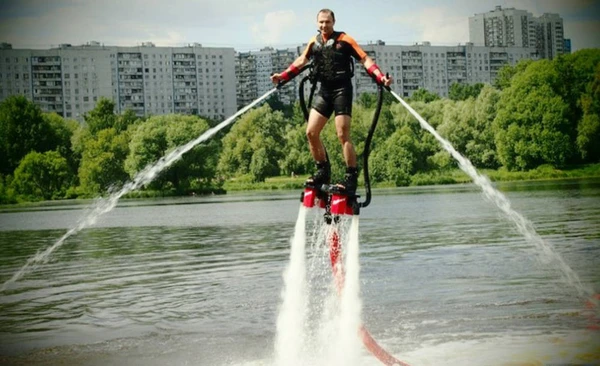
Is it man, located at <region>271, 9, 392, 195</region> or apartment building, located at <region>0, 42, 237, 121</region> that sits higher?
apartment building, located at <region>0, 42, 237, 121</region>

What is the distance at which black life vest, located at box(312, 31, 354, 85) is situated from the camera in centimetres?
1080

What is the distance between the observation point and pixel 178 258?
29297 mm

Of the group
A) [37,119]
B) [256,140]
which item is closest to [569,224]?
[256,140]

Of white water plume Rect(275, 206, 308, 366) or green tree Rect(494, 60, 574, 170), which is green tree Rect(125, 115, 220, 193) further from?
white water plume Rect(275, 206, 308, 366)

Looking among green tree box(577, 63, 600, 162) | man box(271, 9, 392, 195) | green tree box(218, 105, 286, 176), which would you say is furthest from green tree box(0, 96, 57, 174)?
man box(271, 9, 392, 195)

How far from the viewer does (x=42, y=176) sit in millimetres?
106250

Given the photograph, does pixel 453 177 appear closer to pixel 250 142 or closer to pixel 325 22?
pixel 250 142

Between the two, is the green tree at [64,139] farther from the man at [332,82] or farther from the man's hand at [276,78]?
the man at [332,82]

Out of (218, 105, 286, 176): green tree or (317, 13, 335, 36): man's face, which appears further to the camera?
(218, 105, 286, 176): green tree

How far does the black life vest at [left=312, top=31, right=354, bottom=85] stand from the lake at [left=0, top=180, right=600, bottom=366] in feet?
Result: 8.02

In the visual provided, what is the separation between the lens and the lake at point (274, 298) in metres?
13.7

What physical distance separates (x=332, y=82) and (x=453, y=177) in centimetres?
9254

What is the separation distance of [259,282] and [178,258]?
8.16 m

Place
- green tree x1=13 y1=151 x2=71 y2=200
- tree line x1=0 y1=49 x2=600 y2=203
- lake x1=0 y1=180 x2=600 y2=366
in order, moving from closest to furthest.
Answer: lake x1=0 y1=180 x2=600 y2=366, tree line x1=0 y1=49 x2=600 y2=203, green tree x1=13 y1=151 x2=71 y2=200
